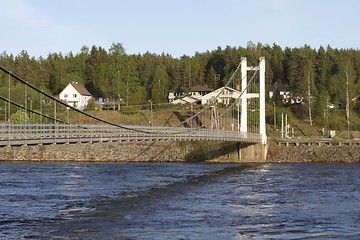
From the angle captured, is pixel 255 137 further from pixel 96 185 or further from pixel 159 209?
pixel 159 209

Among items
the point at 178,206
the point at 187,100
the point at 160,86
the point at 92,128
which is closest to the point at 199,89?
the point at 160,86

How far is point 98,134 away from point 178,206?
1329 centimetres

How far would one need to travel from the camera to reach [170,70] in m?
141

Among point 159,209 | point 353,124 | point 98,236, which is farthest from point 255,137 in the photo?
point 98,236

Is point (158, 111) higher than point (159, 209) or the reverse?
higher

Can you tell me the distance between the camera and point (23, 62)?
130 metres

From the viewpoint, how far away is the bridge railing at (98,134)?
3584 centimetres

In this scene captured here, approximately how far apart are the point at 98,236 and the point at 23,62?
361ft

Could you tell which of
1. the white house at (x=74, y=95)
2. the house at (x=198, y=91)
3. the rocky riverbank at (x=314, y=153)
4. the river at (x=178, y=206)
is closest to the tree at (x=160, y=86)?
the house at (x=198, y=91)

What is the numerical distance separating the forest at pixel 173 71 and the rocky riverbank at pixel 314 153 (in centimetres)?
2203

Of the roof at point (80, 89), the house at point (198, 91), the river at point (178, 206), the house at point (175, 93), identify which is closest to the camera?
the river at point (178, 206)

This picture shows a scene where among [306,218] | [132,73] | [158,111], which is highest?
[132,73]

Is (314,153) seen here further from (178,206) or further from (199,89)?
(199,89)

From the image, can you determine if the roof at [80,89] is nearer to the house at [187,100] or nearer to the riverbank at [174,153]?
the house at [187,100]
